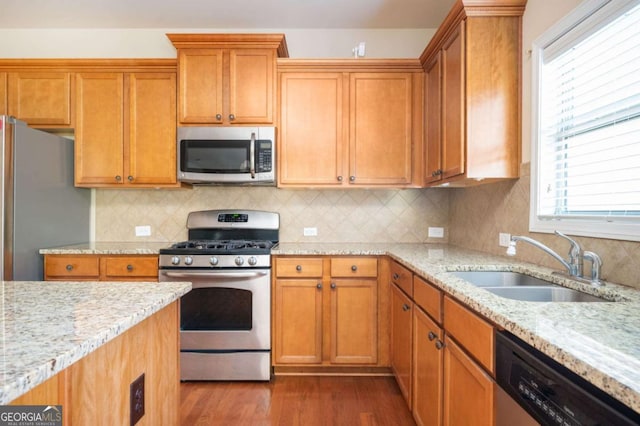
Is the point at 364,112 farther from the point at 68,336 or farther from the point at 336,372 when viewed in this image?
the point at 68,336

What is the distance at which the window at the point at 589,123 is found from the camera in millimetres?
1267

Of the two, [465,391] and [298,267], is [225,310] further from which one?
[465,391]

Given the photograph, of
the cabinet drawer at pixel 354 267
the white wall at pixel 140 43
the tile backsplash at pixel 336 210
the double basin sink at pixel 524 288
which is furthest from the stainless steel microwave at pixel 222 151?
the double basin sink at pixel 524 288

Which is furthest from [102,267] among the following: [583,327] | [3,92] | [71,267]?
[583,327]

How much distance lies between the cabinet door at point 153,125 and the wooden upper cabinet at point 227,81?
0.15m

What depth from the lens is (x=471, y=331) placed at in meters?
1.14

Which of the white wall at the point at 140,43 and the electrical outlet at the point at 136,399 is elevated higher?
the white wall at the point at 140,43

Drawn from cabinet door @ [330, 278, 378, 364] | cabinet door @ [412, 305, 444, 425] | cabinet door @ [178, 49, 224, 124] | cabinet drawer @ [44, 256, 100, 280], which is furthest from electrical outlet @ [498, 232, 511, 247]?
cabinet drawer @ [44, 256, 100, 280]

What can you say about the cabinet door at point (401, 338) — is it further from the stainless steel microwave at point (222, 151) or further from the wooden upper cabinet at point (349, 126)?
the stainless steel microwave at point (222, 151)

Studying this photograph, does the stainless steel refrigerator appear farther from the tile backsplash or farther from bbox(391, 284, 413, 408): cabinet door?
bbox(391, 284, 413, 408): cabinet door

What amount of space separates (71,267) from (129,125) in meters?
1.17

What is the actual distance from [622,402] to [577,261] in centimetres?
100

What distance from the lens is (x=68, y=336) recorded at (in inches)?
27.3

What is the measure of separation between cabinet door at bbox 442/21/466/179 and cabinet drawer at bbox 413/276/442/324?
2.39ft
